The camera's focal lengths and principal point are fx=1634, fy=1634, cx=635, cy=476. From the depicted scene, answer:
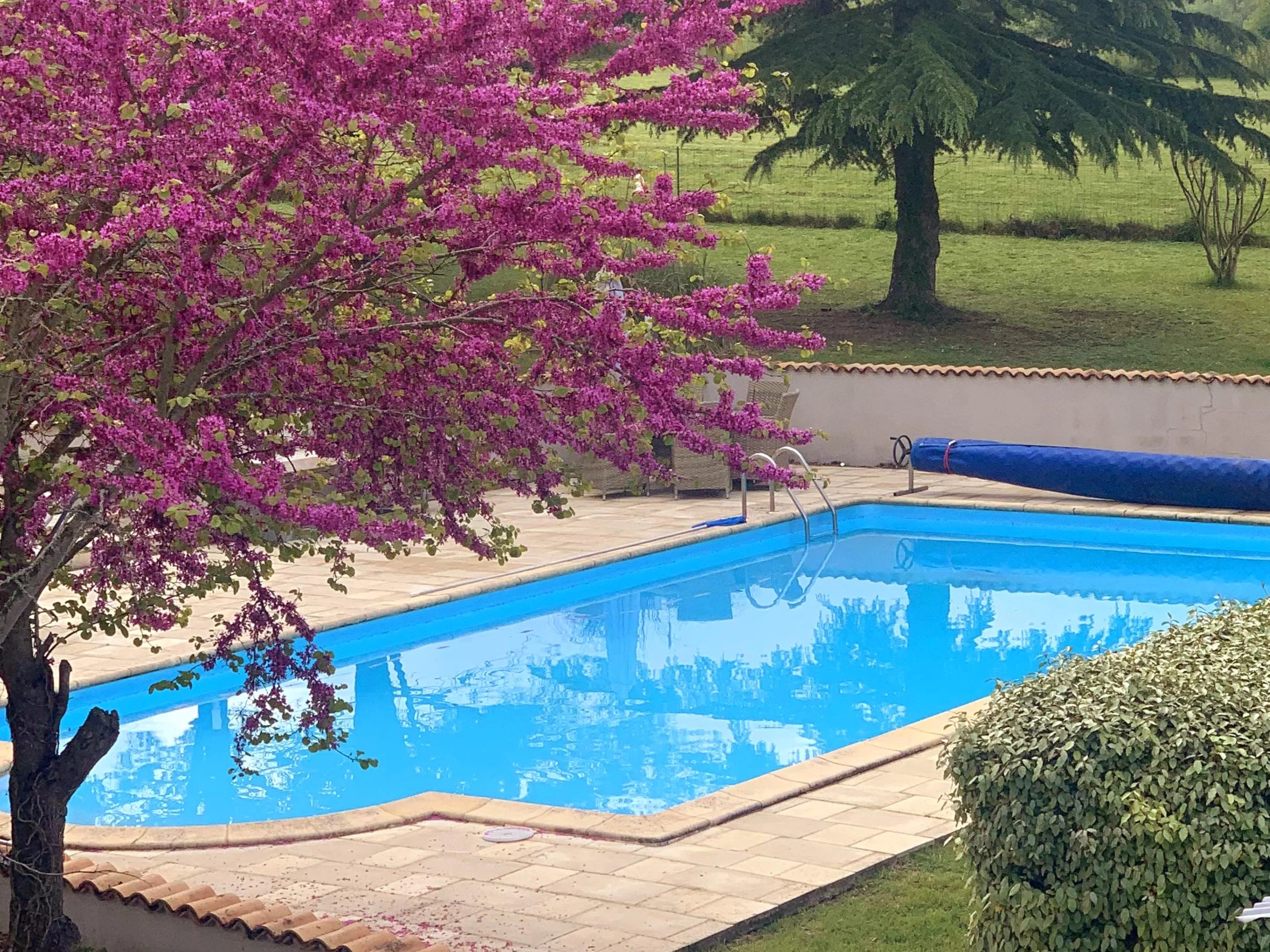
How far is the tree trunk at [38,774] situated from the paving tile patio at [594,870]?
1.20m

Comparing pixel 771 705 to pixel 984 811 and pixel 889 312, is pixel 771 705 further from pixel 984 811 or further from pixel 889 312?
pixel 889 312

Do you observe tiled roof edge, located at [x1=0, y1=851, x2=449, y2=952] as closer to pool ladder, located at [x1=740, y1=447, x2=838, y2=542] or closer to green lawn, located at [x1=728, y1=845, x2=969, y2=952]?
green lawn, located at [x1=728, y1=845, x2=969, y2=952]

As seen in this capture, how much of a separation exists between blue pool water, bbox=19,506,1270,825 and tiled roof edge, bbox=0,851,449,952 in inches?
129

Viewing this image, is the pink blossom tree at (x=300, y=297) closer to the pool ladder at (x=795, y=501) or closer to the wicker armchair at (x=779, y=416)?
the pool ladder at (x=795, y=501)

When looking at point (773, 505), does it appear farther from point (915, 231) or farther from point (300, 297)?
point (300, 297)

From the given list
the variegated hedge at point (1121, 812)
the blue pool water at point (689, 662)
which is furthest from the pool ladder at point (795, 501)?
the variegated hedge at point (1121, 812)

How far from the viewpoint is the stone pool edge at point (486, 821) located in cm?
772

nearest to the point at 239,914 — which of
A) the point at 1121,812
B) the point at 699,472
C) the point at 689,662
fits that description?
the point at 1121,812

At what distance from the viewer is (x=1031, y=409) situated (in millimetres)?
19828

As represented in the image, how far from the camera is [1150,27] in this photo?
25234 millimetres

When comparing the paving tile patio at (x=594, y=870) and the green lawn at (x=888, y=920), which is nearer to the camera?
→ the green lawn at (x=888, y=920)

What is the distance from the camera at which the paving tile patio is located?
640 cm

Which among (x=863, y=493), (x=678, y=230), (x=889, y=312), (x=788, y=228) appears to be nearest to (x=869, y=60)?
(x=889, y=312)

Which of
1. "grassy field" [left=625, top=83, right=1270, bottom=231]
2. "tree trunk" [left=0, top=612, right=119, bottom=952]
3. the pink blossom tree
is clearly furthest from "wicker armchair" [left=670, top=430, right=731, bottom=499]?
"grassy field" [left=625, top=83, right=1270, bottom=231]
